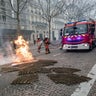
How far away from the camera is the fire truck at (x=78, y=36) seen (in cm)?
2073

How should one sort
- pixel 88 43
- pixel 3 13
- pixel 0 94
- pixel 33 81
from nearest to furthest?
pixel 0 94, pixel 33 81, pixel 88 43, pixel 3 13

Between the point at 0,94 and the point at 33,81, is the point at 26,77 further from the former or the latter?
the point at 0,94

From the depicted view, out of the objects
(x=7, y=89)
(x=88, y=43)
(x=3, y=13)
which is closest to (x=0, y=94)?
(x=7, y=89)

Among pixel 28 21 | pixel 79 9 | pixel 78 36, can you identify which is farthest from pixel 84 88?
pixel 28 21

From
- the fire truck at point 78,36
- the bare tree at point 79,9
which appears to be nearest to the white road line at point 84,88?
the fire truck at point 78,36

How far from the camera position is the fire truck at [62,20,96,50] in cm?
2073

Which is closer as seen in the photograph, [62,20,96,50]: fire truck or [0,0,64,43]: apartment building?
[62,20,96,50]: fire truck

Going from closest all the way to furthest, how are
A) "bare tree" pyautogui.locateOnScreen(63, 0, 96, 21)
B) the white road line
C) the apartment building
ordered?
1. the white road line
2. the apartment building
3. "bare tree" pyautogui.locateOnScreen(63, 0, 96, 21)

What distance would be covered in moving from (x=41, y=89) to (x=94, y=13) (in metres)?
55.5

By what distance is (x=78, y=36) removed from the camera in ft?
68.3

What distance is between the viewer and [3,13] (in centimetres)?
4322

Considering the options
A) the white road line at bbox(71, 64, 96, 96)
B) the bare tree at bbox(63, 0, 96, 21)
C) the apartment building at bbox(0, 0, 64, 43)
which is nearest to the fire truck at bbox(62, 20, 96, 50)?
the white road line at bbox(71, 64, 96, 96)

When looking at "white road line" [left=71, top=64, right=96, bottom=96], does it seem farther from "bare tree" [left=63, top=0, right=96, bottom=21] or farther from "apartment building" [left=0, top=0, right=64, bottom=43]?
"bare tree" [left=63, top=0, right=96, bottom=21]

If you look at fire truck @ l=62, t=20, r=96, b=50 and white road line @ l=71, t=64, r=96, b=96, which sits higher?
fire truck @ l=62, t=20, r=96, b=50
